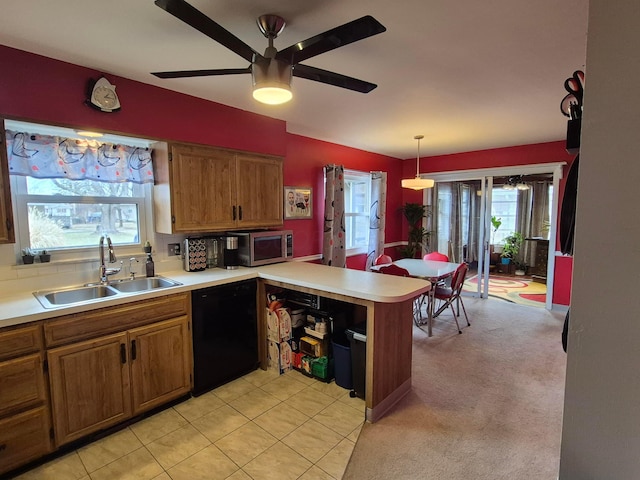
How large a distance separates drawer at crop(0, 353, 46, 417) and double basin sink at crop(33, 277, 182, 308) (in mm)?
327

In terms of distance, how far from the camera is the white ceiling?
5.34ft

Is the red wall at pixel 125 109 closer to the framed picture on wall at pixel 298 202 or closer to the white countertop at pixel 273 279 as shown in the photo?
the framed picture on wall at pixel 298 202

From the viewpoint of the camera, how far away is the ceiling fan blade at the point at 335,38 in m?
1.28

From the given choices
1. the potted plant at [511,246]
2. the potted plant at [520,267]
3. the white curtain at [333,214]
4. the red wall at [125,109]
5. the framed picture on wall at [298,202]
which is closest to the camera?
the red wall at [125,109]

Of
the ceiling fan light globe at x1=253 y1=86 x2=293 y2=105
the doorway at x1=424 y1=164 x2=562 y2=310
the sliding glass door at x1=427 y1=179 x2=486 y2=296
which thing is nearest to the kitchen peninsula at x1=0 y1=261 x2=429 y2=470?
the ceiling fan light globe at x1=253 y1=86 x2=293 y2=105

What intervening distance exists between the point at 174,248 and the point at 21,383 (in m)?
1.42

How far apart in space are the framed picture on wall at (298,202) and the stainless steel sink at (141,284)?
1.65 meters

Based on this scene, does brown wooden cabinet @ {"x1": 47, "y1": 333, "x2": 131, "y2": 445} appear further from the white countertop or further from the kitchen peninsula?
the white countertop

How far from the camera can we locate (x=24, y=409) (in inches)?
73.0

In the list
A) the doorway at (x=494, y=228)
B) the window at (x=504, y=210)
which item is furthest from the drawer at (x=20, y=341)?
the window at (x=504, y=210)

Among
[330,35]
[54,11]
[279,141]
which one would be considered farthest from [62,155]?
[330,35]

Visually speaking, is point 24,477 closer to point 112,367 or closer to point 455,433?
point 112,367

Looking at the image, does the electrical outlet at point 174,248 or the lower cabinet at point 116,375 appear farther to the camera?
the electrical outlet at point 174,248

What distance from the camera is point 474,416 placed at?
2377mm
